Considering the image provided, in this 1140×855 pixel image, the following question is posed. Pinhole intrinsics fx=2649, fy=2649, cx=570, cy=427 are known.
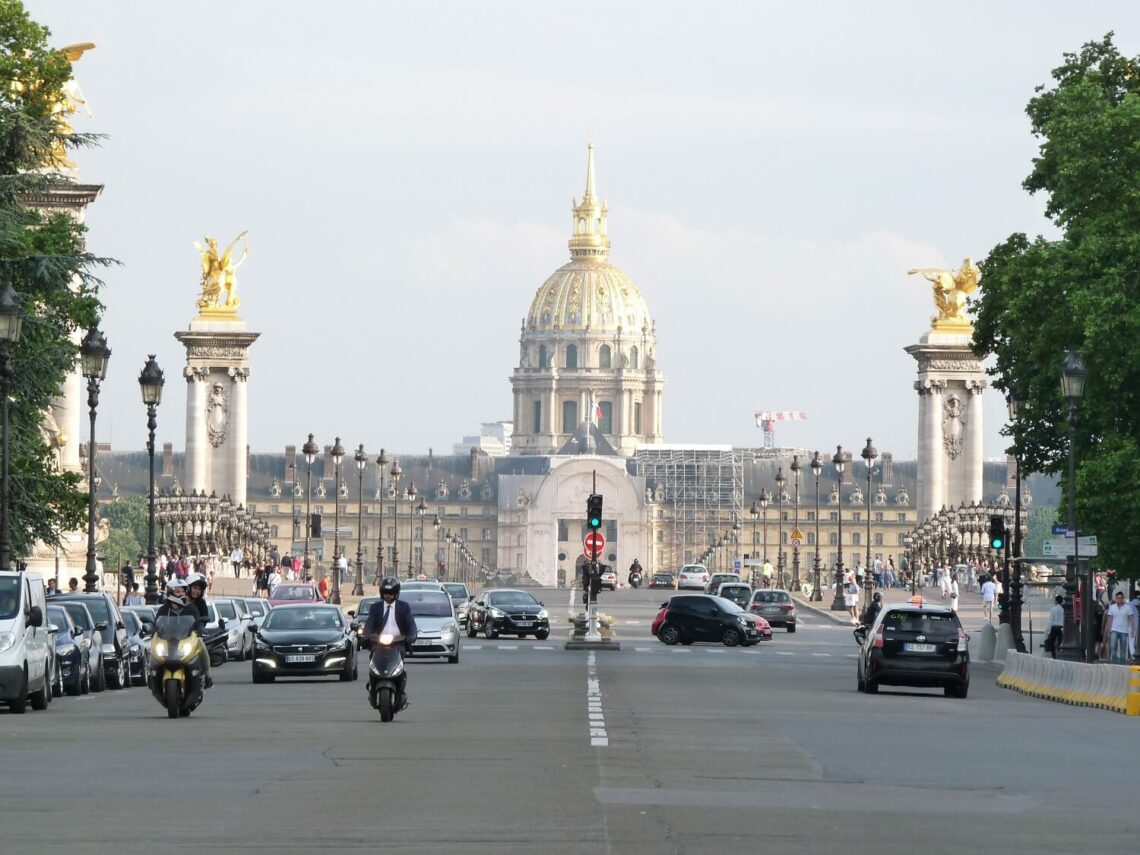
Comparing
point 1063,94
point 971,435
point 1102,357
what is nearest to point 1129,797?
point 1102,357

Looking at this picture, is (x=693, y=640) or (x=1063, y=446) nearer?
(x=1063, y=446)

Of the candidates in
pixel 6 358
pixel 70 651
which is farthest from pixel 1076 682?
pixel 6 358

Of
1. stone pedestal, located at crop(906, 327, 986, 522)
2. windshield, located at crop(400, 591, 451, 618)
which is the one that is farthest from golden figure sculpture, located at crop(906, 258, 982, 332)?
windshield, located at crop(400, 591, 451, 618)

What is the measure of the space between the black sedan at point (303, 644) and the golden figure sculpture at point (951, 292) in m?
84.9

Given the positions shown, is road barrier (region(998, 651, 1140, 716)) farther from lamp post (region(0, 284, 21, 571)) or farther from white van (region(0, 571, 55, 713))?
lamp post (region(0, 284, 21, 571))

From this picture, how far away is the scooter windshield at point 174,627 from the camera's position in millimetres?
27344

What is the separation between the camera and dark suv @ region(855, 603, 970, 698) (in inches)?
1444

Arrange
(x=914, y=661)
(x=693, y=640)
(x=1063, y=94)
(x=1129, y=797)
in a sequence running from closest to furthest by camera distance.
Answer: (x=1129, y=797) → (x=914, y=661) → (x=1063, y=94) → (x=693, y=640)

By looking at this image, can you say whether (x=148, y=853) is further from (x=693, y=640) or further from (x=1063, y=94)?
(x=693, y=640)

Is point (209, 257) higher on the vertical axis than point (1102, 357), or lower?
higher

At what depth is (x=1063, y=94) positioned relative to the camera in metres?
49.6

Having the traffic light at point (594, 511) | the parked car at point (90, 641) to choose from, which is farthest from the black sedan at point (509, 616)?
the parked car at point (90, 641)

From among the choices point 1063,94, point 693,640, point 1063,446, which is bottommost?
point 693,640

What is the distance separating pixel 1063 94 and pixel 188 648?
88.5 feet
